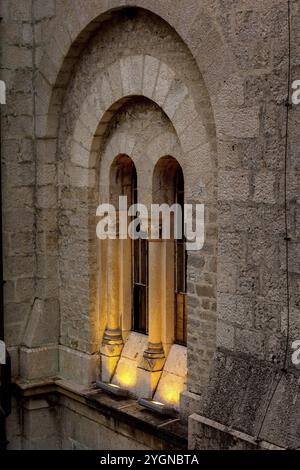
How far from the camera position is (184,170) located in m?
7.13

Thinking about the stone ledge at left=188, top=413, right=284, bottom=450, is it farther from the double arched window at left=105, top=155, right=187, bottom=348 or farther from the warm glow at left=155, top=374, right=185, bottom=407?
the double arched window at left=105, top=155, right=187, bottom=348

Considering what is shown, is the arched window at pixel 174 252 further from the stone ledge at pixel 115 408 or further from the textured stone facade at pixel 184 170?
the stone ledge at pixel 115 408

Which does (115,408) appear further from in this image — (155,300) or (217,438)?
(217,438)

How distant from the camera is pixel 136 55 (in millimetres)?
7668

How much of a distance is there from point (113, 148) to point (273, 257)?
2766 millimetres

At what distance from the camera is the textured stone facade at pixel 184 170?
604cm

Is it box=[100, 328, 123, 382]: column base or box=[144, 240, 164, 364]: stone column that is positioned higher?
box=[144, 240, 164, 364]: stone column

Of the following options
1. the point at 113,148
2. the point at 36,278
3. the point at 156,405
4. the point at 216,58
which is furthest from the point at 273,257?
the point at 36,278

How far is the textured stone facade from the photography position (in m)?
6.04

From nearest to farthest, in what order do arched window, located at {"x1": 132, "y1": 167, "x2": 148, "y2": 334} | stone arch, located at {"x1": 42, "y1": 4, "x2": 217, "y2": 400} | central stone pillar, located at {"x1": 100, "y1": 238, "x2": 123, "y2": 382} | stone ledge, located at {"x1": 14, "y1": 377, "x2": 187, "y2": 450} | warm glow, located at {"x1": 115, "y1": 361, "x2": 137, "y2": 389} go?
1. stone arch, located at {"x1": 42, "y1": 4, "x2": 217, "y2": 400}
2. stone ledge, located at {"x1": 14, "y1": 377, "x2": 187, "y2": 450}
3. warm glow, located at {"x1": 115, "y1": 361, "x2": 137, "y2": 389}
4. arched window, located at {"x1": 132, "y1": 167, "x2": 148, "y2": 334}
5. central stone pillar, located at {"x1": 100, "y1": 238, "x2": 123, "y2": 382}

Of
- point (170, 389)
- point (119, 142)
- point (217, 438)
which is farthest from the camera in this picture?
point (119, 142)

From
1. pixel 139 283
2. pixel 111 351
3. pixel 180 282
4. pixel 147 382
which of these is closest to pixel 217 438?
pixel 147 382

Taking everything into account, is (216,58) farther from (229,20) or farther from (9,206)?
(9,206)

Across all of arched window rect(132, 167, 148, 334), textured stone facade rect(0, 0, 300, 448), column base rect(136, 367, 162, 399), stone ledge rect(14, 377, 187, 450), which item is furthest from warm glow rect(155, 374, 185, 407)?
arched window rect(132, 167, 148, 334)
